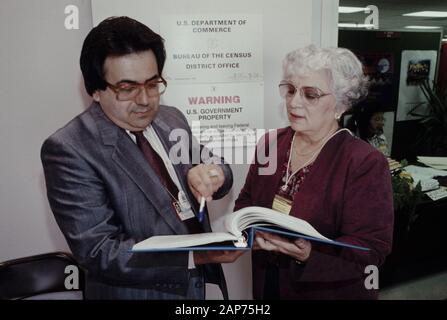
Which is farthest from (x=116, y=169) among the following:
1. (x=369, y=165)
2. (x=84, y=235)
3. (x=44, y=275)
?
(x=369, y=165)

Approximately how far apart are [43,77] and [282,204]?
0.95m

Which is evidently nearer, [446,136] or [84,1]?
[84,1]

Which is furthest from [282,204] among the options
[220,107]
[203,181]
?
[220,107]

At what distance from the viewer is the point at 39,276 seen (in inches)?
54.9

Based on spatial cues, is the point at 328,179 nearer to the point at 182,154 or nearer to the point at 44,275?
the point at 182,154

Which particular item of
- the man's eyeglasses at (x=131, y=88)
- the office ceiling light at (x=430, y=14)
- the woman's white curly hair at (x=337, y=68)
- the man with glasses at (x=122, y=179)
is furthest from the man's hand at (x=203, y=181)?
the office ceiling light at (x=430, y=14)

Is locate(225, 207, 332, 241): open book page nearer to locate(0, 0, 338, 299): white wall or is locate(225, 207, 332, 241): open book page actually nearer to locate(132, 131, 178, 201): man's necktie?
locate(132, 131, 178, 201): man's necktie

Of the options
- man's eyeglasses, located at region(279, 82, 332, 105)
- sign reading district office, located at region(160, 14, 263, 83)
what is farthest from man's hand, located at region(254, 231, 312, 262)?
sign reading district office, located at region(160, 14, 263, 83)

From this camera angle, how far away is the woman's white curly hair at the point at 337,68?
1.17 metres

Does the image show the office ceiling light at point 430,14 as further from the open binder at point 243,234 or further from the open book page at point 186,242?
the open book page at point 186,242

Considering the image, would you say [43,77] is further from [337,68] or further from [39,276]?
[337,68]

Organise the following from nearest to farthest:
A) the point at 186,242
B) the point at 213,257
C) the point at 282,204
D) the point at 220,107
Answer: the point at 186,242 → the point at 213,257 → the point at 282,204 → the point at 220,107
